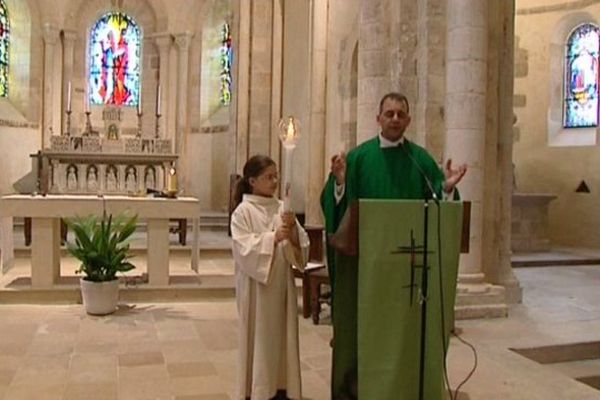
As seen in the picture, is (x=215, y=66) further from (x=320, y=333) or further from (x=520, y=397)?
(x=520, y=397)

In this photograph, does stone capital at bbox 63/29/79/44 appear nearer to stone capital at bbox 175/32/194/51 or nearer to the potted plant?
stone capital at bbox 175/32/194/51

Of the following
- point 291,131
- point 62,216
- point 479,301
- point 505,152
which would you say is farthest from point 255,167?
point 505,152

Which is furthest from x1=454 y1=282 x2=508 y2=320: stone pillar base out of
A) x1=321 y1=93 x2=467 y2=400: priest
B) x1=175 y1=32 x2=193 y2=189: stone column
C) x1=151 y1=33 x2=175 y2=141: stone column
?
x1=151 y1=33 x2=175 y2=141: stone column

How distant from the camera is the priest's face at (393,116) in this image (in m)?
3.28

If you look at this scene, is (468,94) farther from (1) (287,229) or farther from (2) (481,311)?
(1) (287,229)

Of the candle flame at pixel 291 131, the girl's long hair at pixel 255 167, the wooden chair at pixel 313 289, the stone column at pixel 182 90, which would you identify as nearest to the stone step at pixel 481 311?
the wooden chair at pixel 313 289

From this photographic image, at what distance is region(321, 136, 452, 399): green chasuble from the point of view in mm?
3455

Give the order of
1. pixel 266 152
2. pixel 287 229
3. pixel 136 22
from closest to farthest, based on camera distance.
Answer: pixel 287 229, pixel 266 152, pixel 136 22

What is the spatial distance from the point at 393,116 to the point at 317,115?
656 cm

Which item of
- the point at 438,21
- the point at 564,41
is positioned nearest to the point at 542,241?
the point at 564,41

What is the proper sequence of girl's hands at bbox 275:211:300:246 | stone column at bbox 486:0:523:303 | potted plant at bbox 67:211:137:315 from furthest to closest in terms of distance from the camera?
stone column at bbox 486:0:523:303 → potted plant at bbox 67:211:137:315 → girl's hands at bbox 275:211:300:246

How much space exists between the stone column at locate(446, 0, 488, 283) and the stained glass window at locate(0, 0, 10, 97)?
38.9 ft

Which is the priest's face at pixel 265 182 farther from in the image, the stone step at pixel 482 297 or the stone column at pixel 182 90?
the stone column at pixel 182 90

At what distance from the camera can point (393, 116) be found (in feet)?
10.8
